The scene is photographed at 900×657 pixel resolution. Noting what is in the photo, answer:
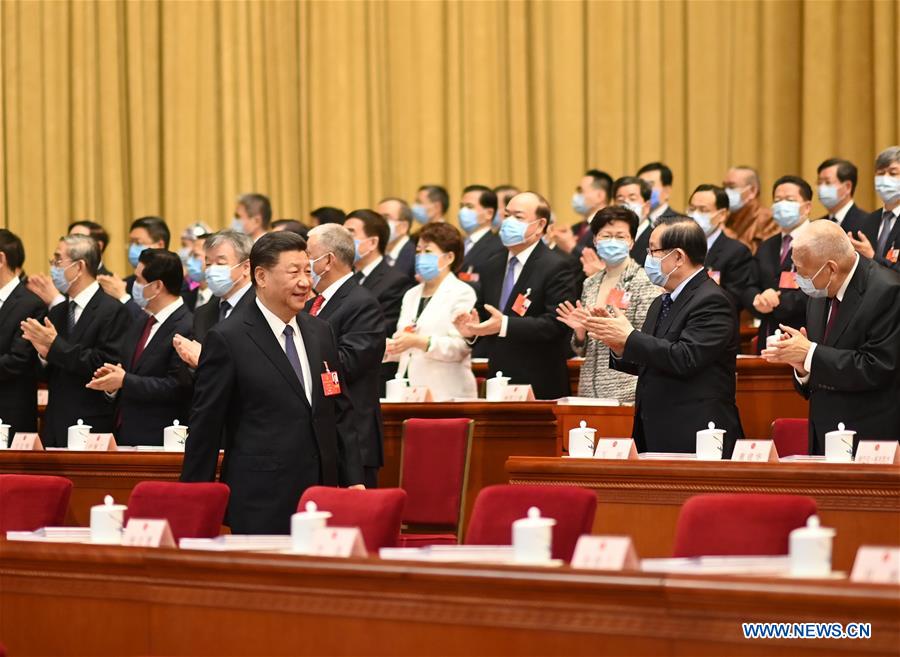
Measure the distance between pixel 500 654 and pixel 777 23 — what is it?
8.44 metres

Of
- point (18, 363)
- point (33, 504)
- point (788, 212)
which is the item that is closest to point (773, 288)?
point (788, 212)

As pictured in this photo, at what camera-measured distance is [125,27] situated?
12.4 meters

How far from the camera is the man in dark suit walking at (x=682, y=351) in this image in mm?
5129

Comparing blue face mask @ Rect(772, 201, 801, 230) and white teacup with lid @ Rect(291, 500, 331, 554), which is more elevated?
blue face mask @ Rect(772, 201, 801, 230)

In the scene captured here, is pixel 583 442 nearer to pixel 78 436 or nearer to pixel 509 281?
pixel 509 281

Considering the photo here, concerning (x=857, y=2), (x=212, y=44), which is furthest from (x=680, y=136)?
(x=212, y=44)

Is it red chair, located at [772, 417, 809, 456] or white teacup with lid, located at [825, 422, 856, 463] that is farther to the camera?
red chair, located at [772, 417, 809, 456]

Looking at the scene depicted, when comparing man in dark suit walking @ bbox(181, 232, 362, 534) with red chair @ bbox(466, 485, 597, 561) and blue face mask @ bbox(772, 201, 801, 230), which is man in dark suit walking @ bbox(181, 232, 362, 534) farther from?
blue face mask @ bbox(772, 201, 801, 230)

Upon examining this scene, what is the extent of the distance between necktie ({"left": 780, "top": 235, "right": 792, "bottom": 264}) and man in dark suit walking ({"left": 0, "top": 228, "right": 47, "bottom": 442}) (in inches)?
151

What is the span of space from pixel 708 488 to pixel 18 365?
12.1 ft

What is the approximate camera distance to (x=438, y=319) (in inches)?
269

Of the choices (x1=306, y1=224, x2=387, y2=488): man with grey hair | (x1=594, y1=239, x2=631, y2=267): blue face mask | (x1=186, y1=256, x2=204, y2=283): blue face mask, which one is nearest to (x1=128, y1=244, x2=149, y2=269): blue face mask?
(x1=186, y1=256, x2=204, y2=283): blue face mask

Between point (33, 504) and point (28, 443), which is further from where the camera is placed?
point (28, 443)

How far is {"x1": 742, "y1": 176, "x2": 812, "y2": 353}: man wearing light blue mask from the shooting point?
24.2 ft
